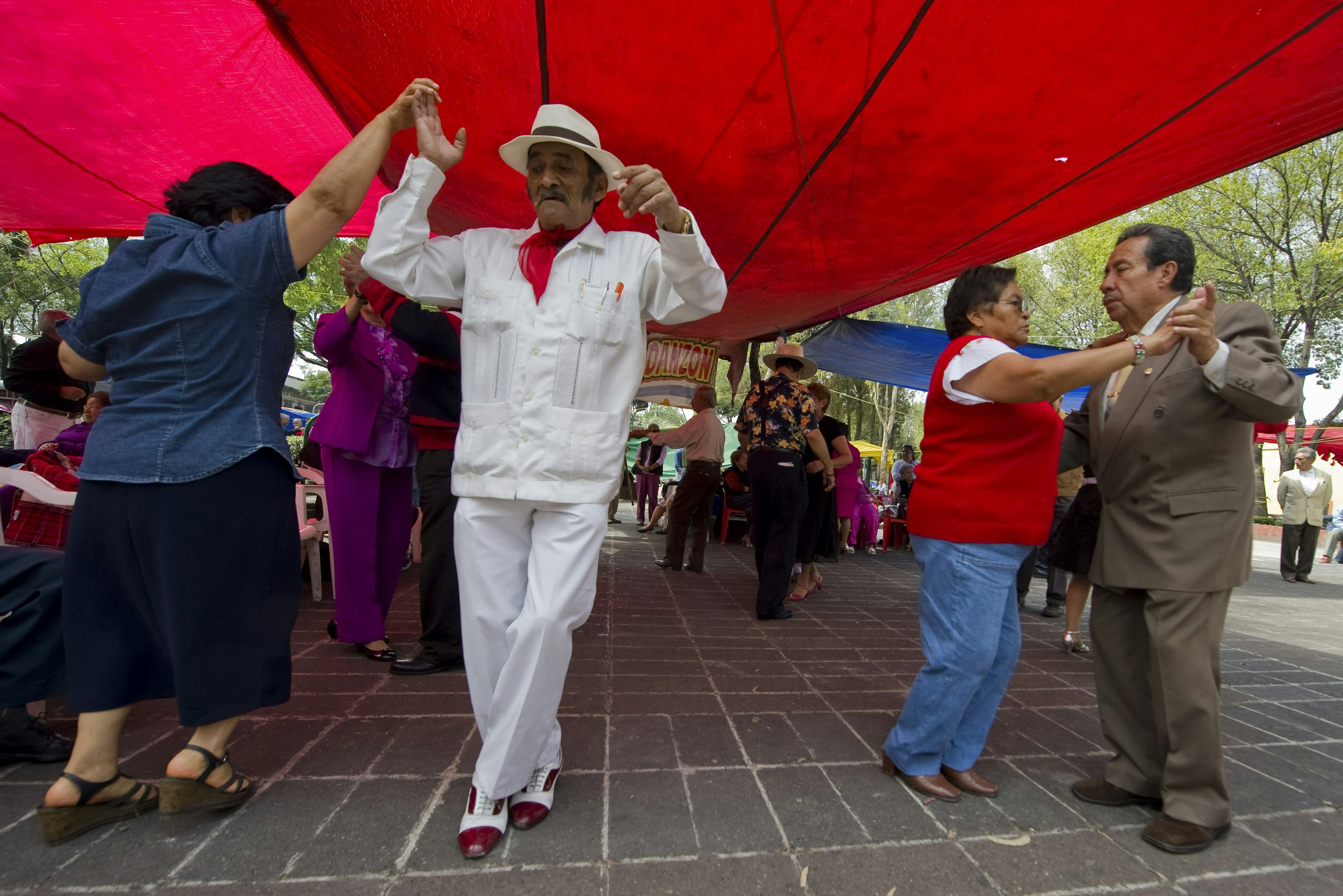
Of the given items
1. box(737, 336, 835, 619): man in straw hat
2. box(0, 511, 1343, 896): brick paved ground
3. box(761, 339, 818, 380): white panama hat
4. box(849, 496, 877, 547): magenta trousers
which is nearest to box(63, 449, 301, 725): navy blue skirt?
box(0, 511, 1343, 896): brick paved ground

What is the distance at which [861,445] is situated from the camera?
2005cm

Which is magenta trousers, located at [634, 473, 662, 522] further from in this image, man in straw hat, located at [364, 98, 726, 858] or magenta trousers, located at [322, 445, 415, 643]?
man in straw hat, located at [364, 98, 726, 858]

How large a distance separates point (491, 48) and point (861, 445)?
18624 mm

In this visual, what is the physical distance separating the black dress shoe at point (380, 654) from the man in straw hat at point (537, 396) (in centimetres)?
167

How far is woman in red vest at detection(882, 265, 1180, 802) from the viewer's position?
210cm

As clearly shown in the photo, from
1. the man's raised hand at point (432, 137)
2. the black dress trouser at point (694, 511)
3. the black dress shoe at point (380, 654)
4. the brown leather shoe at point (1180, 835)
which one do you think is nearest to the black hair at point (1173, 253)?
the brown leather shoe at point (1180, 835)

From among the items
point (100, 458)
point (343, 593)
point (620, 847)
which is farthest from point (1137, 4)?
point (343, 593)

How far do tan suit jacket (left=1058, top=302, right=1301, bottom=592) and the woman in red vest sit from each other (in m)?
0.22

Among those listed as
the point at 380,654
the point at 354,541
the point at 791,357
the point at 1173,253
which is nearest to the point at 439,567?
the point at 354,541

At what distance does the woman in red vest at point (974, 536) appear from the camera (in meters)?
2.10

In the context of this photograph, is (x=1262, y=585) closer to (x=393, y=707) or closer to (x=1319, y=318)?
(x=393, y=707)

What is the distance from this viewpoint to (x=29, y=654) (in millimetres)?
2049

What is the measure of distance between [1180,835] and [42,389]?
219 inches

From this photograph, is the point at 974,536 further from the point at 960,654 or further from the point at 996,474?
the point at 960,654
